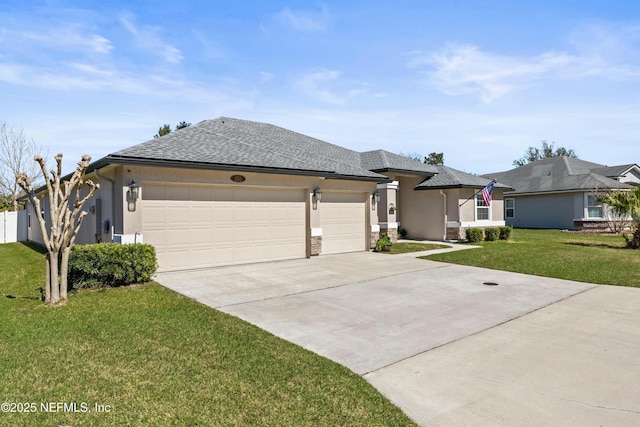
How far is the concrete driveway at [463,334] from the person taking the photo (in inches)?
140

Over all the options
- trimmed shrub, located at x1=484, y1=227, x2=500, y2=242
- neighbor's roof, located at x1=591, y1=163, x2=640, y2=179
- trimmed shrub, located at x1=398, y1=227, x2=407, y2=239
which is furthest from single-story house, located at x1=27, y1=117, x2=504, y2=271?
neighbor's roof, located at x1=591, y1=163, x2=640, y2=179

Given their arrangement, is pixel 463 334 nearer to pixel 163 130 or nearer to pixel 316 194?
pixel 316 194

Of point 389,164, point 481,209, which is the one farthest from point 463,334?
point 481,209

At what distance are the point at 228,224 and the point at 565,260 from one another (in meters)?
10.8

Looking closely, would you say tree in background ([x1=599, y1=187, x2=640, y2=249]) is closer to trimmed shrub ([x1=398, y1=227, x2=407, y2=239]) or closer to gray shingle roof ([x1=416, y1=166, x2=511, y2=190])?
gray shingle roof ([x1=416, y1=166, x2=511, y2=190])

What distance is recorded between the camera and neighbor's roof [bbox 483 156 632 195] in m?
25.0

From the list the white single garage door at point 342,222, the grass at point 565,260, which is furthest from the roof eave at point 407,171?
the grass at point 565,260

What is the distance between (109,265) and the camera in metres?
8.15

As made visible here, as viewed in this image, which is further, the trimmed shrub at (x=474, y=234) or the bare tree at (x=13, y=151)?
the bare tree at (x=13, y=151)

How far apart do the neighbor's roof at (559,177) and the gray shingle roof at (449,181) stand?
A: 8.50 meters

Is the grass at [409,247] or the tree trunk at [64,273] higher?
the tree trunk at [64,273]

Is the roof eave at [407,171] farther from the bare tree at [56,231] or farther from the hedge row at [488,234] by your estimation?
the bare tree at [56,231]

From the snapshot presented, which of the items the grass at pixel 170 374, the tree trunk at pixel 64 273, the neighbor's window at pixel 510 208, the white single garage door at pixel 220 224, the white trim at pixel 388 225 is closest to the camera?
the grass at pixel 170 374

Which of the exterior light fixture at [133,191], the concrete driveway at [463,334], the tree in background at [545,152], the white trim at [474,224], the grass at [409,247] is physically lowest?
the concrete driveway at [463,334]
